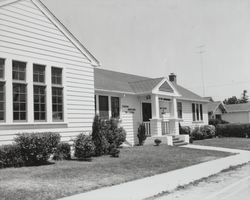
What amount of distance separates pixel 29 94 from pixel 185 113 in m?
20.7

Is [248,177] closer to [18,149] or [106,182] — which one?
[106,182]

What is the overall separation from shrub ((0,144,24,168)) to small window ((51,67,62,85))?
385 cm

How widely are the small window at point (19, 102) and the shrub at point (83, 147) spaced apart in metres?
2.65

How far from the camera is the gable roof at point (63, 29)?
14295 mm

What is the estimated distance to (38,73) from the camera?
1427cm

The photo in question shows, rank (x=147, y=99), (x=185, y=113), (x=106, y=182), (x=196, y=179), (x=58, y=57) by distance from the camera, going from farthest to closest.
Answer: (x=185, y=113) → (x=147, y=99) → (x=58, y=57) → (x=196, y=179) → (x=106, y=182)

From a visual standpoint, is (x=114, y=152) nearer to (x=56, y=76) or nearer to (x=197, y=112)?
(x=56, y=76)

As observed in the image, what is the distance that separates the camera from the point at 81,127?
1595 cm

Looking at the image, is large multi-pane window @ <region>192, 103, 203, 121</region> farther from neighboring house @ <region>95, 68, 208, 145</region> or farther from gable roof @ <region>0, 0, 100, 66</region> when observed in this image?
gable roof @ <region>0, 0, 100, 66</region>

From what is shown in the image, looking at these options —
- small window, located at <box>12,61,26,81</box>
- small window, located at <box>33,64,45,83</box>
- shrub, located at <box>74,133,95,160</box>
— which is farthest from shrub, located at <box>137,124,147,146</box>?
small window, located at <box>12,61,26,81</box>

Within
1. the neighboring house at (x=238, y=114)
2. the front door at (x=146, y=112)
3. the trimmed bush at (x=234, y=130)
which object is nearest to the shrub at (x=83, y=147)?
the front door at (x=146, y=112)

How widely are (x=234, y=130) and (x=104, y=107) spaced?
19287 mm

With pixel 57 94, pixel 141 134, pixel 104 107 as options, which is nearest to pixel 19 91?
pixel 57 94

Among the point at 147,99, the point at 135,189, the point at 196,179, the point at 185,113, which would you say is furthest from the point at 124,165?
the point at 185,113
